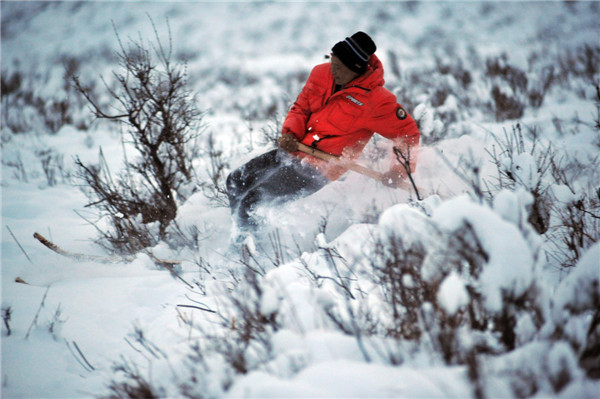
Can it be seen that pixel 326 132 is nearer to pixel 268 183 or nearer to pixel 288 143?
pixel 288 143

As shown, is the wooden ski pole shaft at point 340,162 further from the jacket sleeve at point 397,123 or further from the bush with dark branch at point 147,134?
the bush with dark branch at point 147,134

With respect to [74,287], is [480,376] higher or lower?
lower

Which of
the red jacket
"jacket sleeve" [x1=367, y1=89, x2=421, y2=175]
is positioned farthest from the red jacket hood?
"jacket sleeve" [x1=367, y1=89, x2=421, y2=175]

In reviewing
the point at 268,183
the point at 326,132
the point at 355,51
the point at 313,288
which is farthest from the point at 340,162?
the point at 313,288

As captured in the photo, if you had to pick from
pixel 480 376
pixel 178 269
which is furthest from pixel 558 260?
pixel 178 269

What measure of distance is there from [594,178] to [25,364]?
431 centimetres

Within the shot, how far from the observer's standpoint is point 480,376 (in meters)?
0.92

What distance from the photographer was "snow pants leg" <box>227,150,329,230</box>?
8.93 feet

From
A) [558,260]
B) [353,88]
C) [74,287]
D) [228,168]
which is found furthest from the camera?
[228,168]

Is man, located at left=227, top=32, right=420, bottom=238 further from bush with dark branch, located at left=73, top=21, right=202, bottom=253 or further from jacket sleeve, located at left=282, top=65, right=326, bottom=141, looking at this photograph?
bush with dark branch, located at left=73, top=21, right=202, bottom=253

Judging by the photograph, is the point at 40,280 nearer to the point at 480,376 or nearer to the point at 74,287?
the point at 74,287

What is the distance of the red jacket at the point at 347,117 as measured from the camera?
2.44 meters

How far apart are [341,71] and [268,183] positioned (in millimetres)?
1083

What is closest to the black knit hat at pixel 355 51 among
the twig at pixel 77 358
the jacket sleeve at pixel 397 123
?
the jacket sleeve at pixel 397 123
